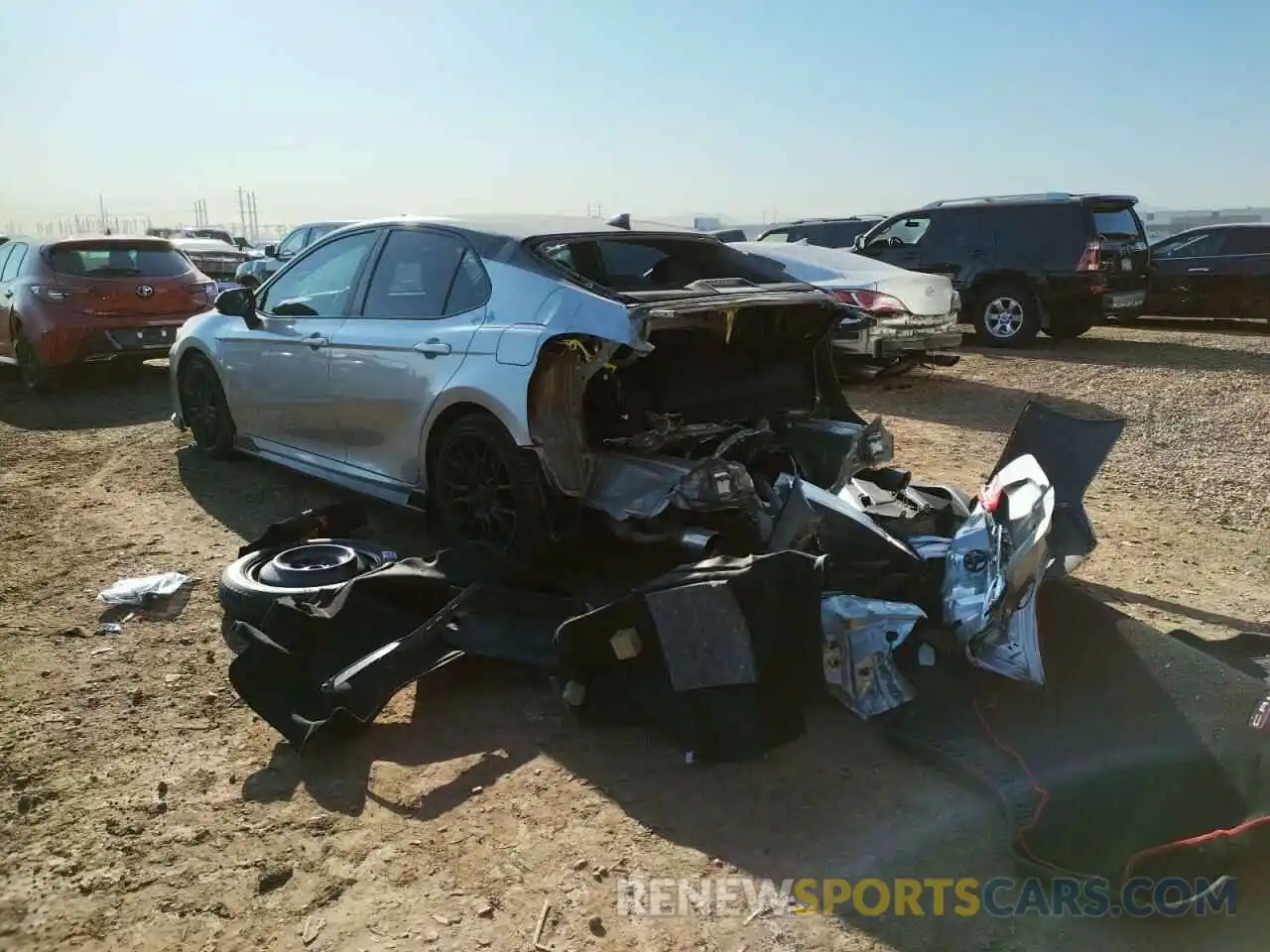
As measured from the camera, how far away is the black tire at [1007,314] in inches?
485

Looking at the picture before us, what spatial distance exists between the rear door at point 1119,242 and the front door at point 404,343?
9.76 m

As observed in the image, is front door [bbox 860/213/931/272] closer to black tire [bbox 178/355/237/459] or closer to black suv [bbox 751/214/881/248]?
black suv [bbox 751/214/881/248]

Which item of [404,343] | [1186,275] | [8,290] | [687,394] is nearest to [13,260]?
[8,290]

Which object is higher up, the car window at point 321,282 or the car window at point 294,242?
the car window at point 321,282

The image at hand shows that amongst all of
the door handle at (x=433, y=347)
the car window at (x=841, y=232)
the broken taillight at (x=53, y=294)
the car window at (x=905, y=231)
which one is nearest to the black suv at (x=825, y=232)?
the car window at (x=841, y=232)

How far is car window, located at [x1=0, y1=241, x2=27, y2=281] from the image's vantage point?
33.3 feet

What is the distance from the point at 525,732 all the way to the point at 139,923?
1.31 metres

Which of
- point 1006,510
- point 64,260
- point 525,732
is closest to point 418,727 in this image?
point 525,732

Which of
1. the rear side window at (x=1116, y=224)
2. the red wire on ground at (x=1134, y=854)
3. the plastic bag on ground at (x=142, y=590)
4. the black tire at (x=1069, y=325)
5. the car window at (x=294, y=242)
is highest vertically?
the rear side window at (x=1116, y=224)

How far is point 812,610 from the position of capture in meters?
3.18

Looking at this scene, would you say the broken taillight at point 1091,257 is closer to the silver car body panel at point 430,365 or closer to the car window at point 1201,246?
the car window at point 1201,246

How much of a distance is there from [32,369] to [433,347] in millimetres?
7408

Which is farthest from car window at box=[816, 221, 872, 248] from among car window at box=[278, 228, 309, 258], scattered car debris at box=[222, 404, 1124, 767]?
scattered car debris at box=[222, 404, 1124, 767]

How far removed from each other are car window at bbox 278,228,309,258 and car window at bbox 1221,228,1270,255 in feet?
49.3
